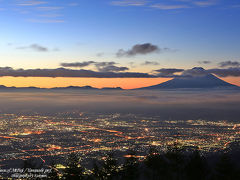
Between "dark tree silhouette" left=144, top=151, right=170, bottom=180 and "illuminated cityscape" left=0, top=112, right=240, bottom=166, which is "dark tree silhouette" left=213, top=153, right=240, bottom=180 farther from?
"illuminated cityscape" left=0, top=112, right=240, bottom=166

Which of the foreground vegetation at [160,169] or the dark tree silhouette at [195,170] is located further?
the dark tree silhouette at [195,170]

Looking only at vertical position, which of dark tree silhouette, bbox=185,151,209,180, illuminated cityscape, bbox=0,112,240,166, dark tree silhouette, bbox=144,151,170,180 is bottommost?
illuminated cityscape, bbox=0,112,240,166

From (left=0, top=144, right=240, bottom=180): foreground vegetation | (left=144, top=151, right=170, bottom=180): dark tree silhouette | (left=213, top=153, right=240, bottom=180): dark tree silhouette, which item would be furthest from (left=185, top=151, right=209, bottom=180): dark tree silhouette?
(left=144, top=151, right=170, bottom=180): dark tree silhouette

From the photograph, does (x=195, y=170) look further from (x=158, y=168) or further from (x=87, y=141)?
(x=87, y=141)

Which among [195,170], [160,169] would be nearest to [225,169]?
[195,170]

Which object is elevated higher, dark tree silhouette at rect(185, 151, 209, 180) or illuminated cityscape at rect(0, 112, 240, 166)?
dark tree silhouette at rect(185, 151, 209, 180)

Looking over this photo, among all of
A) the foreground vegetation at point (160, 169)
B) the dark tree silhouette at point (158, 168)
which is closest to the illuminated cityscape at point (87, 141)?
the dark tree silhouette at point (158, 168)

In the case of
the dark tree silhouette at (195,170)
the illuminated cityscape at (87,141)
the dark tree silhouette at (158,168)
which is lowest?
the illuminated cityscape at (87,141)

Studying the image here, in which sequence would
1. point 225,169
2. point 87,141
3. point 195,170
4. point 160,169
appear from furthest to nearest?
point 87,141 → point 160,169 → point 195,170 → point 225,169

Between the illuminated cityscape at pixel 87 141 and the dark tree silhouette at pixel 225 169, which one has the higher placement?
the dark tree silhouette at pixel 225 169

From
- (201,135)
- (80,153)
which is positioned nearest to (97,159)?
(80,153)

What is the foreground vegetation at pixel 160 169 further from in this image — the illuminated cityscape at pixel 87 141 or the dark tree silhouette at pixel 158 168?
the illuminated cityscape at pixel 87 141
